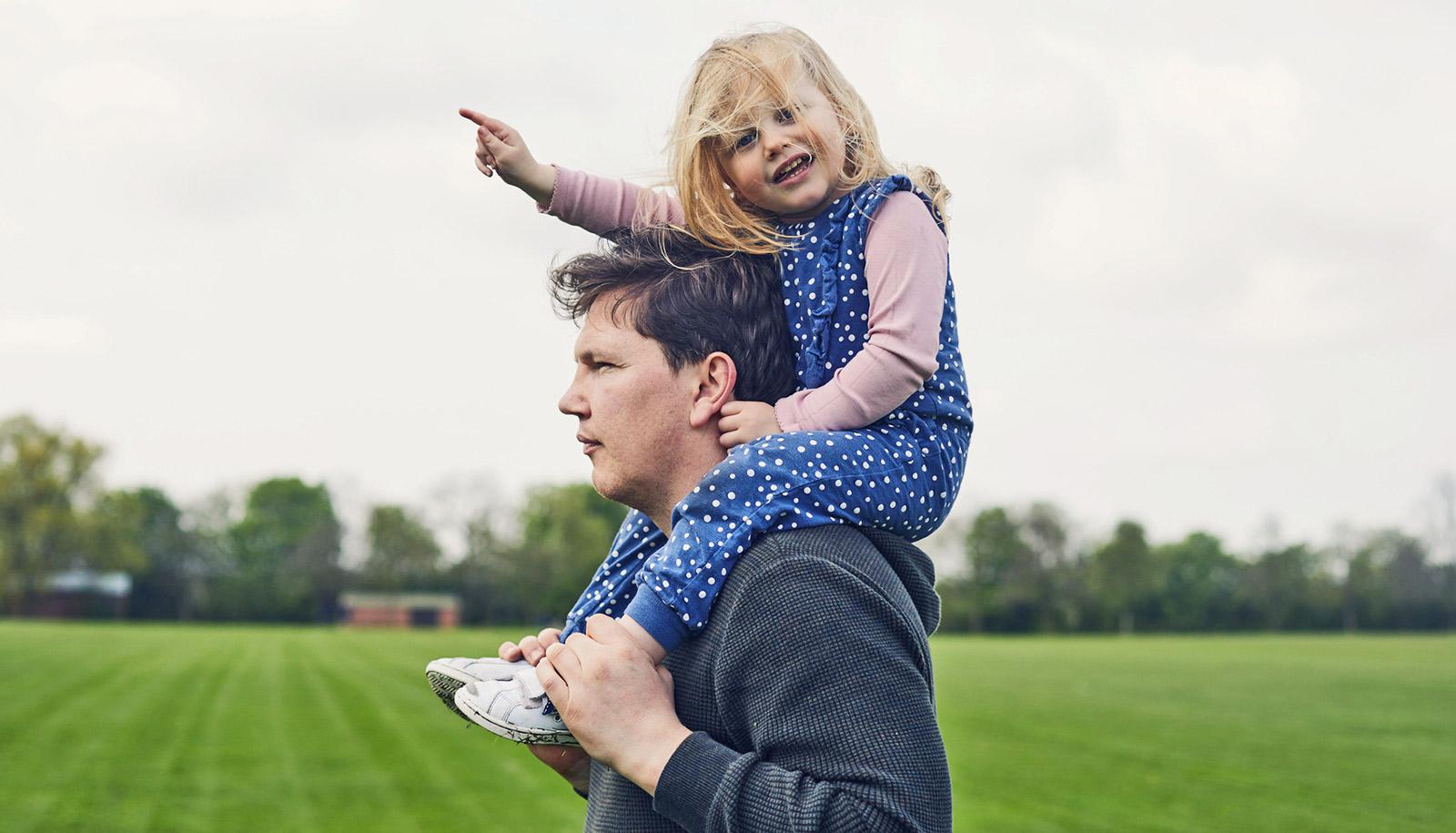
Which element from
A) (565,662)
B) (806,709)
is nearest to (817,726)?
(806,709)

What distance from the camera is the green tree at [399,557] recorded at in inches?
3752

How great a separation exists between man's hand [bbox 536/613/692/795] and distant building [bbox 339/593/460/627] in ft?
309

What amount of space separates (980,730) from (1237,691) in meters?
10.1

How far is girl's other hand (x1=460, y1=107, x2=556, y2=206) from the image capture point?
2701 millimetres

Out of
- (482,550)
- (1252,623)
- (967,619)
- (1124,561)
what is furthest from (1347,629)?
(482,550)

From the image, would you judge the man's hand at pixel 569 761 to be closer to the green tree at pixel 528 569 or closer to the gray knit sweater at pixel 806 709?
the gray knit sweater at pixel 806 709

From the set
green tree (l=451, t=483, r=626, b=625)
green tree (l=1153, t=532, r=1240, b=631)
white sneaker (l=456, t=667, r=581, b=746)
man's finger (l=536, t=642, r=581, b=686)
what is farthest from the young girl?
green tree (l=1153, t=532, r=1240, b=631)

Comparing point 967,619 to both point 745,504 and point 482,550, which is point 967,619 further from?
point 745,504

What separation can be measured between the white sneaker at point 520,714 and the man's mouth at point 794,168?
1095mm

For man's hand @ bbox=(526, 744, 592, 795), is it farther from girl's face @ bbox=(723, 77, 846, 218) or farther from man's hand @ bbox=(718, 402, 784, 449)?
girl's face @ bbox=(723, 77, 846, 218)

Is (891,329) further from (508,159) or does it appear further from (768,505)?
(508,159)

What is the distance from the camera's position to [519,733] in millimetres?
2109

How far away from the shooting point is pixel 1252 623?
9225cm

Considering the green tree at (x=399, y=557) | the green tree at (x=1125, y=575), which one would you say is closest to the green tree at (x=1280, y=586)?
the green tree at (x=1125, y=575)
